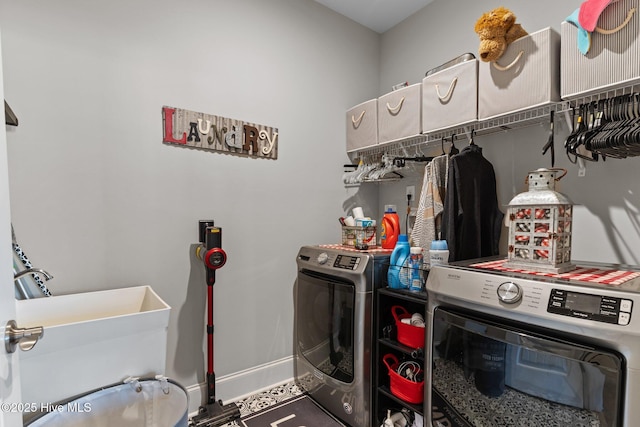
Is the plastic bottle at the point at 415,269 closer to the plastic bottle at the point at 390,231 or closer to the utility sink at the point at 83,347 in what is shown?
the plastic bottle at the point at 390,231

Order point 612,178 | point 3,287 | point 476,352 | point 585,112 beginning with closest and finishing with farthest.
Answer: point 3,287, point 476,352, point 585,112, point 612,178

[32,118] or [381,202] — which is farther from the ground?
[32,118]

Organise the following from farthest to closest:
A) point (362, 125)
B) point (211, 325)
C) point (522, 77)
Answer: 1. point (362, 125)
2. point (211, 325)
3. point (522, 77)

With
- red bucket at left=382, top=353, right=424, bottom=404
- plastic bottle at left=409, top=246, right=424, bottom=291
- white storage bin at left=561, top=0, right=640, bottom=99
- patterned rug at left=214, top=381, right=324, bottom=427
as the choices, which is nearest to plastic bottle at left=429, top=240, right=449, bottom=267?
plastic bottle at left=409, top=246, right=424, bottom=291

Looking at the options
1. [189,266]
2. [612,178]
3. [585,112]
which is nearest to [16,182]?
[189,266]

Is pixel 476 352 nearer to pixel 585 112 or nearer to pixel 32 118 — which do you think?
pixel 585 112

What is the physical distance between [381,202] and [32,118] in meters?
2.26

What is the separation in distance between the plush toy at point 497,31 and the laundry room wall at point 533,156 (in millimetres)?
360

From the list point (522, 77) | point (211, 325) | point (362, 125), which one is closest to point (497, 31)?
point (522, 77)

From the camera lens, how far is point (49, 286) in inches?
59.4

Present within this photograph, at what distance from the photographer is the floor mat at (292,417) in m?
1.82

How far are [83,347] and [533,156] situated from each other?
2322 millimetres

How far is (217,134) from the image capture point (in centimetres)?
196

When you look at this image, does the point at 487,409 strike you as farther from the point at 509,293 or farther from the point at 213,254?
the point at 213,254
